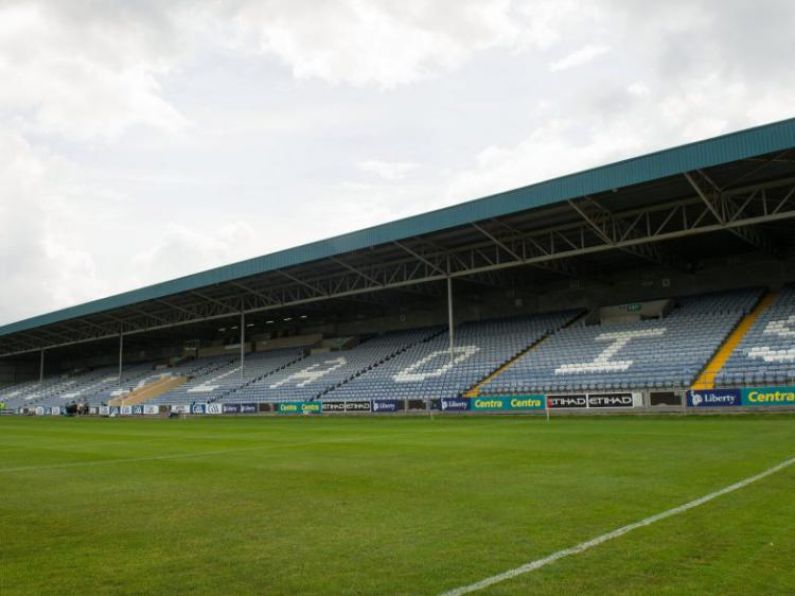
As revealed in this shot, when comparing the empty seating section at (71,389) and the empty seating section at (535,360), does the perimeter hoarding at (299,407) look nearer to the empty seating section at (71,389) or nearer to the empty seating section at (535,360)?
the empty seating section at (535,360)

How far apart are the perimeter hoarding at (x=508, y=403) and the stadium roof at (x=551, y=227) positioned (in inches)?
275

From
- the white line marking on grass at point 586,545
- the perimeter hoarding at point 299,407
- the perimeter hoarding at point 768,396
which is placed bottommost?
the white line marking on grass at point 586,545

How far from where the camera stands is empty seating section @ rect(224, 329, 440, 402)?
4297 centimetres

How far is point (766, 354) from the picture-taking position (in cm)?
2636

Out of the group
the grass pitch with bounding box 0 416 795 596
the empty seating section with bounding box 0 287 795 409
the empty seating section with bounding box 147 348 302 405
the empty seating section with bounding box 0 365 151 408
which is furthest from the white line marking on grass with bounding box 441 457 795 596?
the empty seating section with bounding box 0 365 151 408

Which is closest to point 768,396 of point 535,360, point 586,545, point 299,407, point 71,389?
point 535,360

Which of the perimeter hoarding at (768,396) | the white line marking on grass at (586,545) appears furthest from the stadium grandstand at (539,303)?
the white line marking on grass at (586,545)

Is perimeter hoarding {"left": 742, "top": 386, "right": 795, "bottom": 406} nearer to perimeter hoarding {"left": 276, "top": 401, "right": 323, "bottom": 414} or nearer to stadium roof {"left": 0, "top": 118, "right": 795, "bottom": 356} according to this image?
stadium roof {"left": 0, "top": 118, "right": 795, "bottom": 356}

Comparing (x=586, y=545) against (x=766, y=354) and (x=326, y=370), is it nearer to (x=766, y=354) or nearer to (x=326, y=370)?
(x=766, y=354)

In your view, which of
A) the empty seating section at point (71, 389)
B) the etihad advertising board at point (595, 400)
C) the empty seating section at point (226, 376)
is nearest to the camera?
the etihad advertising board at point (595, 400)

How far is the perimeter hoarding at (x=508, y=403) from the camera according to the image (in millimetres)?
28250

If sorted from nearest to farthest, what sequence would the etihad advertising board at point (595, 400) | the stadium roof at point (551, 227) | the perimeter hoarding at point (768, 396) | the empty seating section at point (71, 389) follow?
1. the perimeter hoarding at point (768, 396)
2. the stadium roof at point (551, 227)
3. the etihad advertising board at point (595, 400)
4. the empty seating section at point (71, 389)

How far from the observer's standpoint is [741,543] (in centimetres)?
582

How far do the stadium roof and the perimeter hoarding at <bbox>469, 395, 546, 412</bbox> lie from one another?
22.9 feet
